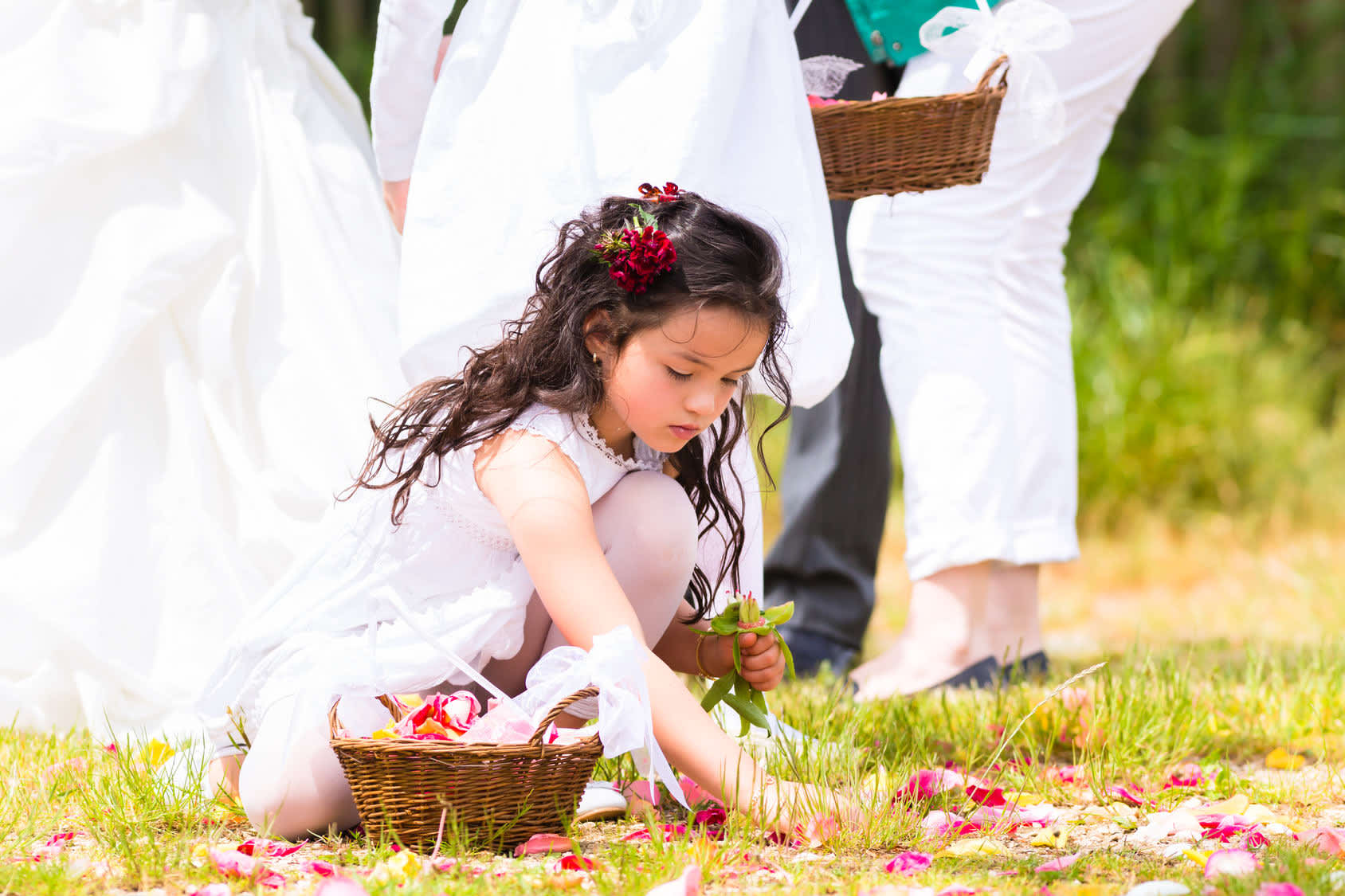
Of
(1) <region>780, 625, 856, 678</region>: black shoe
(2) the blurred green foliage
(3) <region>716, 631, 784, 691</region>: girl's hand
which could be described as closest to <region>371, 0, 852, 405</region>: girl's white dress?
(3) <region>716, 631, 784, 691</region>: girl's hand

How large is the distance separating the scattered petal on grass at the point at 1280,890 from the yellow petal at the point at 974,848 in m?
0.35

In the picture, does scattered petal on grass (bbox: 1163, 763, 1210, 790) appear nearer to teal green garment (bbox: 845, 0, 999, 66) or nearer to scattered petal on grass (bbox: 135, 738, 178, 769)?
teal green garment (bbox: 845, 0, 999, 66)

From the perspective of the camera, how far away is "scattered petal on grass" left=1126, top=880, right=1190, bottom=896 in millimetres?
1300

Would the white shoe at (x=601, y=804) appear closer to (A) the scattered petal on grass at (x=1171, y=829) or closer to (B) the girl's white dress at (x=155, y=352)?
(A) the scattered petal on grass at (x=1171, y=829)

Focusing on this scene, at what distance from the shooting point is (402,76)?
1.98 metres

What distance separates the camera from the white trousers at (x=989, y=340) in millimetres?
2426

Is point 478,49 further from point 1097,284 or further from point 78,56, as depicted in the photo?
point 1097,284

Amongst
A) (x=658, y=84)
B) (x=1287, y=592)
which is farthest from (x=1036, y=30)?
(x=1287, y=592)

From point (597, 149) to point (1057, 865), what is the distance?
3.40 feet

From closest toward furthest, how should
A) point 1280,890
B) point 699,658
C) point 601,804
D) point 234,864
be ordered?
point 1280,890, point 234,864, point 601,804, point 699,658

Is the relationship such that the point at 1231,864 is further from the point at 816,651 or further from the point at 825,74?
the point at 816,651

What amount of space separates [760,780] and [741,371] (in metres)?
0.45

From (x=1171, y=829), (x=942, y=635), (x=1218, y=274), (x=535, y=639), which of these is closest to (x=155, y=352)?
(x=535, y=639)

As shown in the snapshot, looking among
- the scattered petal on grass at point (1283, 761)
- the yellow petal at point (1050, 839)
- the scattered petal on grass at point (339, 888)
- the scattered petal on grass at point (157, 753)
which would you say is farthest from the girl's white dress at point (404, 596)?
the scattered petal on grass at point (1283, 761)
